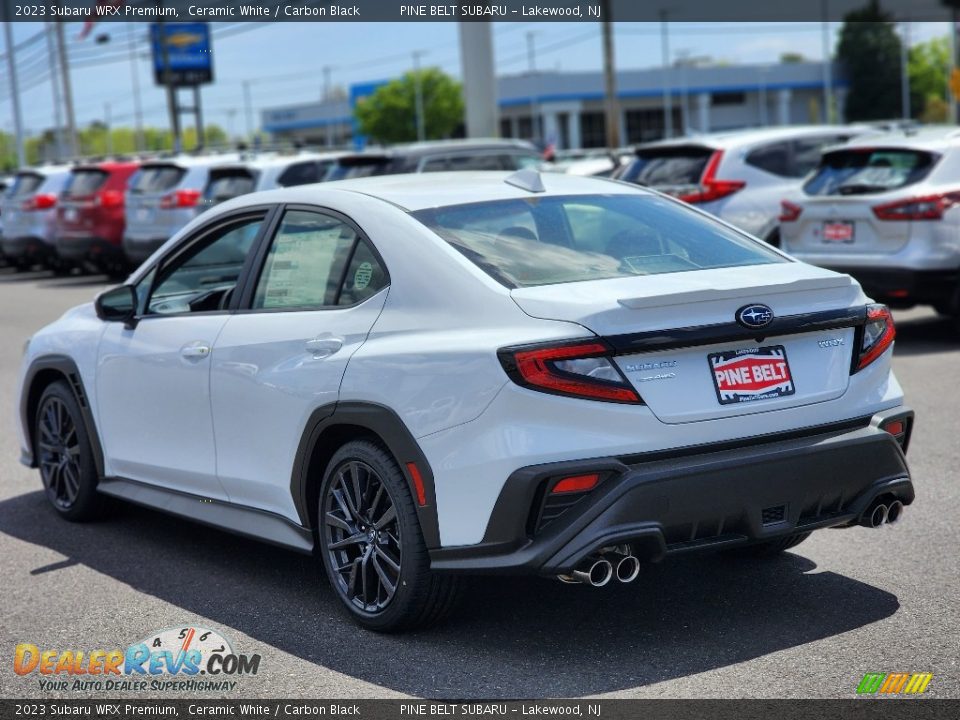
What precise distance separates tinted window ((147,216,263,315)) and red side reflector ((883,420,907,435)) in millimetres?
2741

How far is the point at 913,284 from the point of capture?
1082 centimetres

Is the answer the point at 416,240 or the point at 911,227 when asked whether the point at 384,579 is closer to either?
the point at 416,240

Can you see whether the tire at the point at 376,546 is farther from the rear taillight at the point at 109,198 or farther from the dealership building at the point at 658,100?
the dealership building at the point at 658,100

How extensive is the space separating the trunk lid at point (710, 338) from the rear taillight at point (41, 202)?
2111 cm

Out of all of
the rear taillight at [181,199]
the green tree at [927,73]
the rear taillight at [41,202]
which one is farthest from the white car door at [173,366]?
the green tree at [927,73]

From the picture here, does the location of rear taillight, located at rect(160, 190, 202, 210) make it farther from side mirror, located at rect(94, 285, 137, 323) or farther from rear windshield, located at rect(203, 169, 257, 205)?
side mirror, located at rect(94, 285, 137, 323)

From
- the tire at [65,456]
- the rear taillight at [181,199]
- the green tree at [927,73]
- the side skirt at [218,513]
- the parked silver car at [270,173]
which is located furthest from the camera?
the green tree at [927,73]

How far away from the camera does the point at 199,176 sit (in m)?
19.9

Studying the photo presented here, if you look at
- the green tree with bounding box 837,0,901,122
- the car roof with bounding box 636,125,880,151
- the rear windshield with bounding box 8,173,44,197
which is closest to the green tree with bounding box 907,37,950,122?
the green tree with bounding box 837,0,901,122

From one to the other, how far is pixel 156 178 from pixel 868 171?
480 inches

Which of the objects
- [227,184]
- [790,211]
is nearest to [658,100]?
[227,184]

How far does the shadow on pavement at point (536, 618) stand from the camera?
4.37m

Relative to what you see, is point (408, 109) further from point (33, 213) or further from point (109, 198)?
point (109, 198)

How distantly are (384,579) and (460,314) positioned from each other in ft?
3.13
